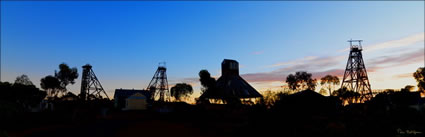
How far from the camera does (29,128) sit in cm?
2286

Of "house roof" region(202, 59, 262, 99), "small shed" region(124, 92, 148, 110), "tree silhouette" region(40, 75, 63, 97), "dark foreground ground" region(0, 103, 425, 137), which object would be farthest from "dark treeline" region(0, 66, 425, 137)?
"tree silhouette" region(40, 75, 63, 97)

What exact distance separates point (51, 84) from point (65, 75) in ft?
14.4

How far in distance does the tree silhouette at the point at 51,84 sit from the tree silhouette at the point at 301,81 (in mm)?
72236

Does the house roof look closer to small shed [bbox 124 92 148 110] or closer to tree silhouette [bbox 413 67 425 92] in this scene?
small shed [bbox 124 92 148 110]

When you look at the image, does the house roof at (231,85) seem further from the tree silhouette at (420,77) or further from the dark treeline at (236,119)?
the tree silhouette at (420,77)

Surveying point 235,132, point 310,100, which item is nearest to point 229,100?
point 310,100

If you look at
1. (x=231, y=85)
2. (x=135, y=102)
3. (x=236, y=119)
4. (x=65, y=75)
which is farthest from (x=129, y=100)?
(x=65, y=75)

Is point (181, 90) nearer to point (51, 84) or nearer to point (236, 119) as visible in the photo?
point (51, 84)

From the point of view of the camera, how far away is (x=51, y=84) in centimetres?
7094

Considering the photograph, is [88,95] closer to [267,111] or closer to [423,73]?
[267,111]

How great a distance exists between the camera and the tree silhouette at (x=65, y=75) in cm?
7325

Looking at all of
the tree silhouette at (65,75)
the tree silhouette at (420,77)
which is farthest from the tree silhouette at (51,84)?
the tree silhouette at (420,77)

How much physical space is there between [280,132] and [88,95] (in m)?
61.0

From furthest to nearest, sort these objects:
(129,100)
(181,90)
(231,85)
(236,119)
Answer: (181,90), (129,100), (231,85), (236,119)
